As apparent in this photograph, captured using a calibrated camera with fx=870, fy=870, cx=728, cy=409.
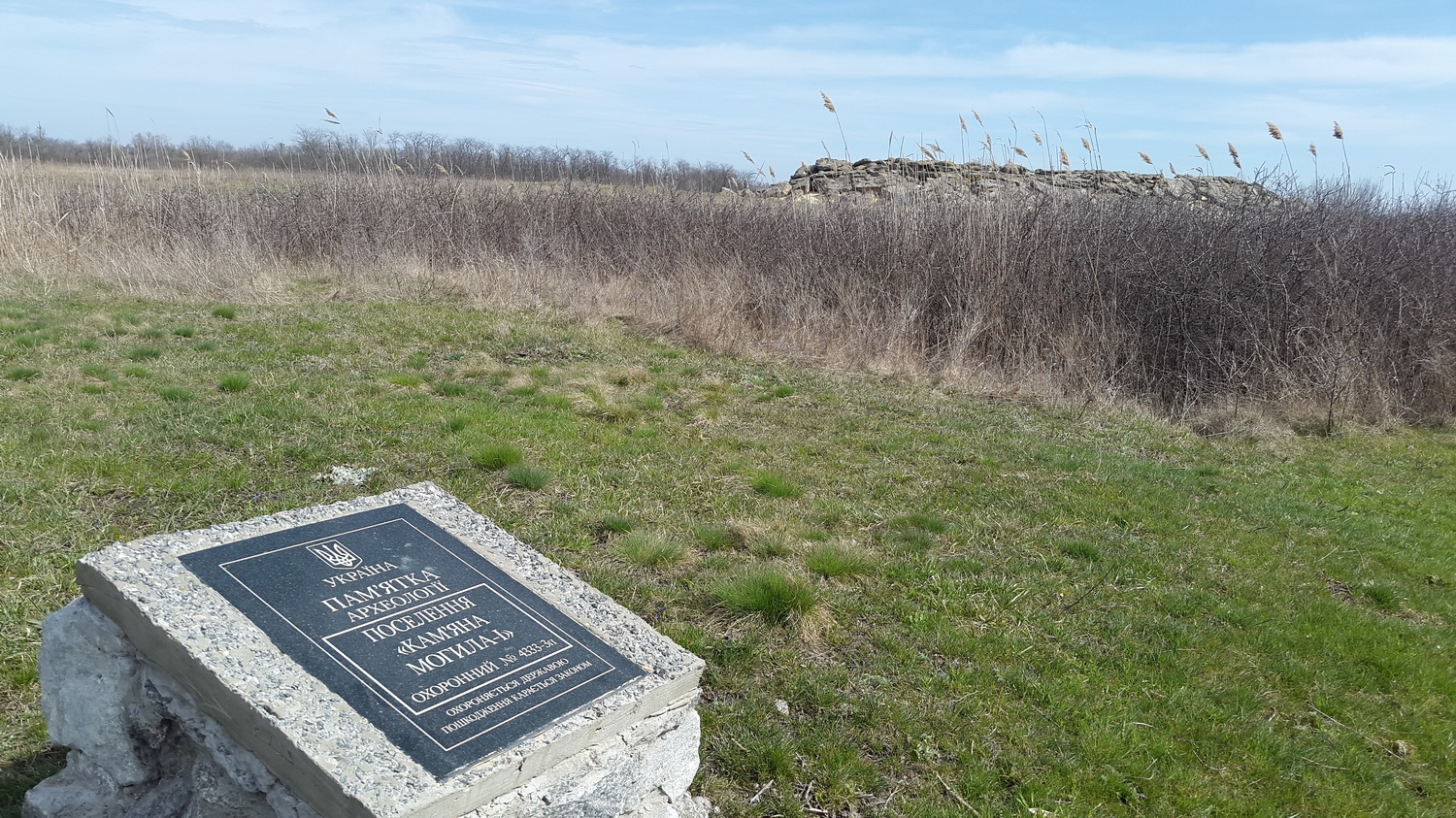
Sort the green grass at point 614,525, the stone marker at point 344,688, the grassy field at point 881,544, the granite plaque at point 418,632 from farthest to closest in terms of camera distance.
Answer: the green grass at point 614,525
the grassy field at point 881,544
the granite plaque at point 418,632
the stone marker at point 344,688

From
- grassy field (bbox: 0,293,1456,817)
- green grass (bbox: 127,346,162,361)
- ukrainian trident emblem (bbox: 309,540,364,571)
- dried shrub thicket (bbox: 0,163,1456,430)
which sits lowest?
grassy field (bbox: 0,293,1456,817)

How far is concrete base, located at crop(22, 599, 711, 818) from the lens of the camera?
231 centimetres

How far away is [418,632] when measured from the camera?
2.50 m

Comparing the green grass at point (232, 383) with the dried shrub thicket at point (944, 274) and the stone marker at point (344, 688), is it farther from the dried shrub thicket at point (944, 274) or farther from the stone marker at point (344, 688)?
the dried shrub thicket at point (944, 274)

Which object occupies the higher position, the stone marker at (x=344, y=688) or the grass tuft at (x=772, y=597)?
the stone marker at (x=344, y=688)

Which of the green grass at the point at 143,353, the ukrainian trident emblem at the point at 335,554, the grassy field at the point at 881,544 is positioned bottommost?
the grassy field at the point at 881,544

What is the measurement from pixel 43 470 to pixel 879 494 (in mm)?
4664

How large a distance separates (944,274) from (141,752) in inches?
394

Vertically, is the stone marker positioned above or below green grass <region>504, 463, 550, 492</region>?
above

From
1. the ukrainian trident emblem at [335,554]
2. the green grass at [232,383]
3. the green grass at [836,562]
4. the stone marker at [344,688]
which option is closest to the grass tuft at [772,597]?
the green grass at [836,562]

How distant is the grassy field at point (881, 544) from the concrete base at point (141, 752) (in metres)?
0.36

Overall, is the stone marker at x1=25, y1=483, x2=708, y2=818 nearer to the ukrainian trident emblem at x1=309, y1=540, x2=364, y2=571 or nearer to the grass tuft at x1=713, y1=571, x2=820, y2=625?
the ukrainian trident emblem at x1=309, y1=540, x2=364, y2=571

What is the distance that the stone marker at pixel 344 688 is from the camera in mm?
2117

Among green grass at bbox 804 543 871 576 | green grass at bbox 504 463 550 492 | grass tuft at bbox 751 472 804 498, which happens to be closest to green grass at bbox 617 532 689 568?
green grass at bbox 804 543 871 576
